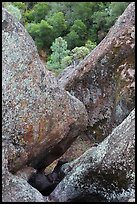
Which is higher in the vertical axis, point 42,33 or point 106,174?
point 106,174

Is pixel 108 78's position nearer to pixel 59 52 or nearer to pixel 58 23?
pixel 59 52

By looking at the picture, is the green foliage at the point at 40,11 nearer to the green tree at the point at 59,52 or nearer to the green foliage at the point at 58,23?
the green foliage at the point at 58,23

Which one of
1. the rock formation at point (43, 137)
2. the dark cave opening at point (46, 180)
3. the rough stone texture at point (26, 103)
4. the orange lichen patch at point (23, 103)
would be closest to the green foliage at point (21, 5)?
the rock formation at point (43, 137)

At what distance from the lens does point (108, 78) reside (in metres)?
10.2

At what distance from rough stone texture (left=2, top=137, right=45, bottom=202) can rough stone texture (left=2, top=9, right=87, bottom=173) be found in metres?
0.31

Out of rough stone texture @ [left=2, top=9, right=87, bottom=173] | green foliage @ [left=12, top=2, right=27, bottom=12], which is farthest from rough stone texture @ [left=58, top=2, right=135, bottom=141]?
green foliage @ [left=12, top=2, right=27, bottom=12]

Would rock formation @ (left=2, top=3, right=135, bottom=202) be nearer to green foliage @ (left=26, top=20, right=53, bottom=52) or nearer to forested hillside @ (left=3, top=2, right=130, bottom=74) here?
forested hillside @ (left=3, top=2, right=130, bottom=74)

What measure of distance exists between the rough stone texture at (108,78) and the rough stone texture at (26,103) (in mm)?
1974

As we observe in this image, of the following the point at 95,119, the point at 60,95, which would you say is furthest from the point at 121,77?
the point at 60,95

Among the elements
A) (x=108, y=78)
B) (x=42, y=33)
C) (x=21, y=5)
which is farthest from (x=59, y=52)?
(x=108, y=78)

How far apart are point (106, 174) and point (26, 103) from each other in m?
1.64

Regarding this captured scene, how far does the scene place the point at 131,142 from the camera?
705 centimetres

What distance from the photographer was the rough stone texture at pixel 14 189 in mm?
6816

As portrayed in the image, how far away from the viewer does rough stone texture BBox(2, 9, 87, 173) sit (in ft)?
24.2
